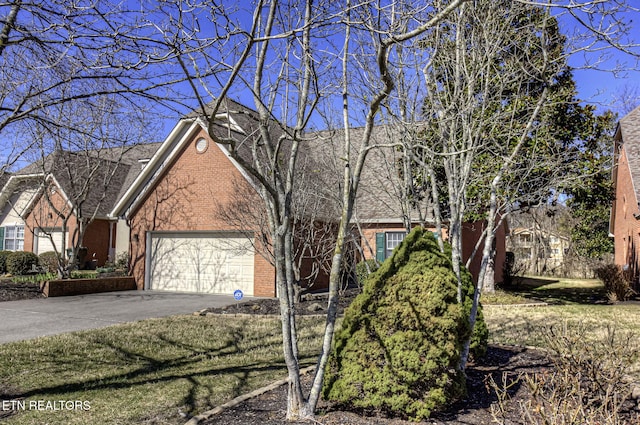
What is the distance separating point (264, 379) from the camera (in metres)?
6.13

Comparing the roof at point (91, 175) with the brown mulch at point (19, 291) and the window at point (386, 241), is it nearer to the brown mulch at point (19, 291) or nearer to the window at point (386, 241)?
the brown mulch at point (19, 291)

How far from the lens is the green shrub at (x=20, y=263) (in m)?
20.7

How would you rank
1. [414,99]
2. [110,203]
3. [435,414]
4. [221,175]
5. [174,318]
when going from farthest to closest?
1. [110,203]
2. [221,175]
3. [174,318]
4. [414,99]
5. [435,414]

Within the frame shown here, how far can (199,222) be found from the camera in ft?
55.9

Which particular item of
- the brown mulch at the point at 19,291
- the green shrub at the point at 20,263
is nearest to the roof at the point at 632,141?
the brown mulch at the point at 19,291

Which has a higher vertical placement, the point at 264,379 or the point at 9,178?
the point at 9,178

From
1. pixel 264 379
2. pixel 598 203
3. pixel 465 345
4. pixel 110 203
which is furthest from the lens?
pixel 110 203

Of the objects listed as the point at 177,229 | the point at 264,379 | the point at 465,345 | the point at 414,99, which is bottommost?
the point at 264,379

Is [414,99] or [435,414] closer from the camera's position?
[435,414]

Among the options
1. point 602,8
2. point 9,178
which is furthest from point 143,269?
point 602,8

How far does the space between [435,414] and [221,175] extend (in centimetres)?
1343

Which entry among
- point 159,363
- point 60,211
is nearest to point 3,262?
point 60,211

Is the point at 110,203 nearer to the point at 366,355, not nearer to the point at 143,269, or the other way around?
the point at 143,269

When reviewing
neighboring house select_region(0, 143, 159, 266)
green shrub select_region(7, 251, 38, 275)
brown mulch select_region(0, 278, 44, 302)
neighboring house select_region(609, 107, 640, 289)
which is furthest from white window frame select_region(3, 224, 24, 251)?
neighboring house select_region(609, 107, 640, 289)
